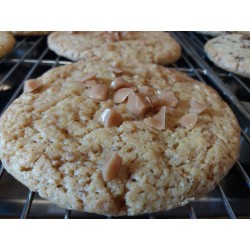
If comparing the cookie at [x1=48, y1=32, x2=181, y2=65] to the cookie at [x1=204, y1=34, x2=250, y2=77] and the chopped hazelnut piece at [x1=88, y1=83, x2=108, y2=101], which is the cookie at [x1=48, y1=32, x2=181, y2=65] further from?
the chopped hazelnut piece at [x1=88, y1=83, x2=108, y2=101]

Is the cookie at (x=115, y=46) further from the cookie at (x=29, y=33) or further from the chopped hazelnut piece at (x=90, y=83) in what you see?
the chopped hazelnut piece at (x=90, y=83)

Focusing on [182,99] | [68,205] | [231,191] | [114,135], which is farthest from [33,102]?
[231,191]

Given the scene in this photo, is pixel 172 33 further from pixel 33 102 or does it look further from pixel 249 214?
pixel 249 214

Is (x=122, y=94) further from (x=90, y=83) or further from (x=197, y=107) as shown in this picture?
(x=197, y=107)

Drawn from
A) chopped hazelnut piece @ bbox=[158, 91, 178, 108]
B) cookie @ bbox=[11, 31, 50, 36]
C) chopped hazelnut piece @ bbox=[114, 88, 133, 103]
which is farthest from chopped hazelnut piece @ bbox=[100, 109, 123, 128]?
cookie @ bbox=[11, 31, 50, 36]

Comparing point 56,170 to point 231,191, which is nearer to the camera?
point 56,170
